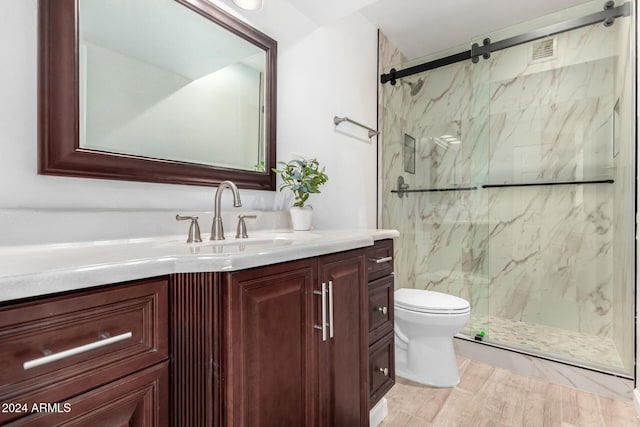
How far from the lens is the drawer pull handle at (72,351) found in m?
0.47

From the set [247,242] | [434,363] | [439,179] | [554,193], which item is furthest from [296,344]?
[554,193]

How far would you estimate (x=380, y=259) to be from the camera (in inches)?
57.0

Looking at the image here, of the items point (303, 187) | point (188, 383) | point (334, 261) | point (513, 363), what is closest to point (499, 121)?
point (513, 363)

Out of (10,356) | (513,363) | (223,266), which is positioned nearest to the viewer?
(10,356)

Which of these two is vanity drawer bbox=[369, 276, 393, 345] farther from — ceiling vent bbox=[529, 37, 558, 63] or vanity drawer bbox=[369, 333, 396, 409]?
ceiling vent bbox=[529, 37, 558, 63]

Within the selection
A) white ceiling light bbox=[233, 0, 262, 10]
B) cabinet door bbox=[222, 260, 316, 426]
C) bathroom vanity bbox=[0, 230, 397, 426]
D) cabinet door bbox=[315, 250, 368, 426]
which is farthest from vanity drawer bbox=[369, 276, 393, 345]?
white ceiling light bbox=[233, 0, 262, 10]

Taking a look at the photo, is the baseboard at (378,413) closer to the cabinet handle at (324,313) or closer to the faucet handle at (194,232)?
the cabinet handle at (324,313)

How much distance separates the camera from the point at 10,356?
45 centimetres

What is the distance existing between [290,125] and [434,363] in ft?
5.27

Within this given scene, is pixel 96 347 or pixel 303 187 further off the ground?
pixel 303 187

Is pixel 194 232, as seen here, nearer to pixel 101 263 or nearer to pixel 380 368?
pixel 101 263

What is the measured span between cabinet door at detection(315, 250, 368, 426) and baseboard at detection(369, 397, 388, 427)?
0.78 ft

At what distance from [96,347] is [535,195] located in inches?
117

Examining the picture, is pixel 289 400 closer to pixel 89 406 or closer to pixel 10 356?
pixel 89 406
